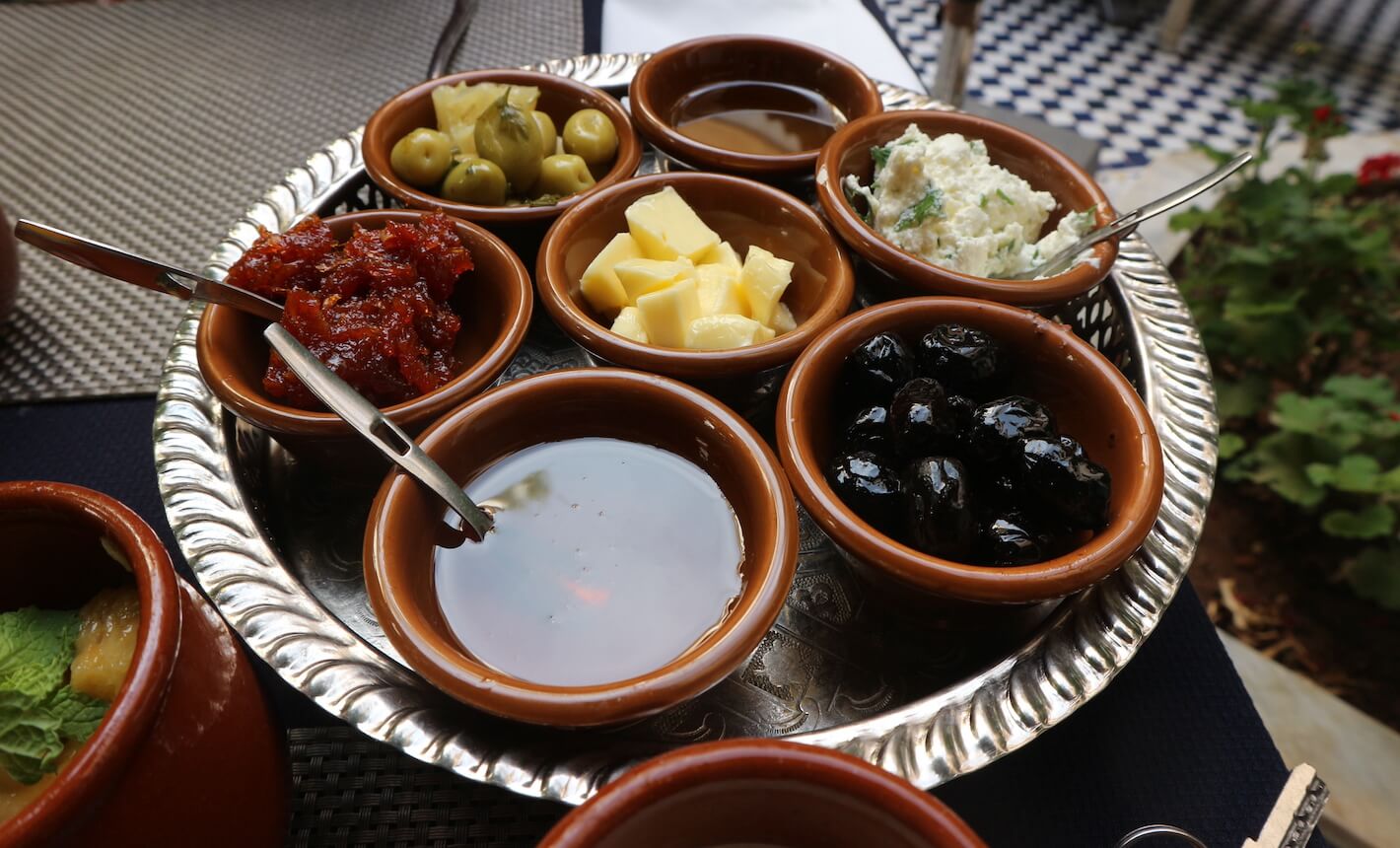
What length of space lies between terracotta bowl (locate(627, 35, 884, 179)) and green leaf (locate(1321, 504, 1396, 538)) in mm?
1582

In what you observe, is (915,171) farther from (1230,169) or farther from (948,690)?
(948,690)

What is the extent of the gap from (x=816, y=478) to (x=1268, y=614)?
207cm

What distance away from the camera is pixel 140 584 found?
0.85 metres

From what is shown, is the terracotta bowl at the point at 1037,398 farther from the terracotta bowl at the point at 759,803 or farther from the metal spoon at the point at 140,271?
the metal spoon at the point at 140,271

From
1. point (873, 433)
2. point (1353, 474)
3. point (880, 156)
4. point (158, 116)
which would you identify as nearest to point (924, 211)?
point (880, 156)

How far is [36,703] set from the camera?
848 mm

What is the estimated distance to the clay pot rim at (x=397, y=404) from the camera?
1199mm

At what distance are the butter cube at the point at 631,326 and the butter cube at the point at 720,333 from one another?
0.07 meters

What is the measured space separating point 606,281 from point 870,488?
0.57m

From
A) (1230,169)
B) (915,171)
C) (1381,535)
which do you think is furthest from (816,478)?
(1381,535)

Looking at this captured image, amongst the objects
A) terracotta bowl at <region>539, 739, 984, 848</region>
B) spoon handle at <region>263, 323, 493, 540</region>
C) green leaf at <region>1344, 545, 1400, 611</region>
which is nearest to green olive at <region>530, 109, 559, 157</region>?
spoon handle at <region>263, 323, 493, 540</region>

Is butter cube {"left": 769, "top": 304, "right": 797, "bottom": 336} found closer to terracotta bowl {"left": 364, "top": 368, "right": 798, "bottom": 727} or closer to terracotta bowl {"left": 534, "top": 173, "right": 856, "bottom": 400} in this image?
terracotta bowl {"left": 534, "top": 173, "right": 856, "bottom": 400}

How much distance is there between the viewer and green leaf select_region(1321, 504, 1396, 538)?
2246 mm

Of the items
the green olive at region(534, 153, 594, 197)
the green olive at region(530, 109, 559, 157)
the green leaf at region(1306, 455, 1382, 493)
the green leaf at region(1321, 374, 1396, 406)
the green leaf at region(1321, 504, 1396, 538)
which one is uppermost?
the green olive at region(530, 109, 559, 157)
